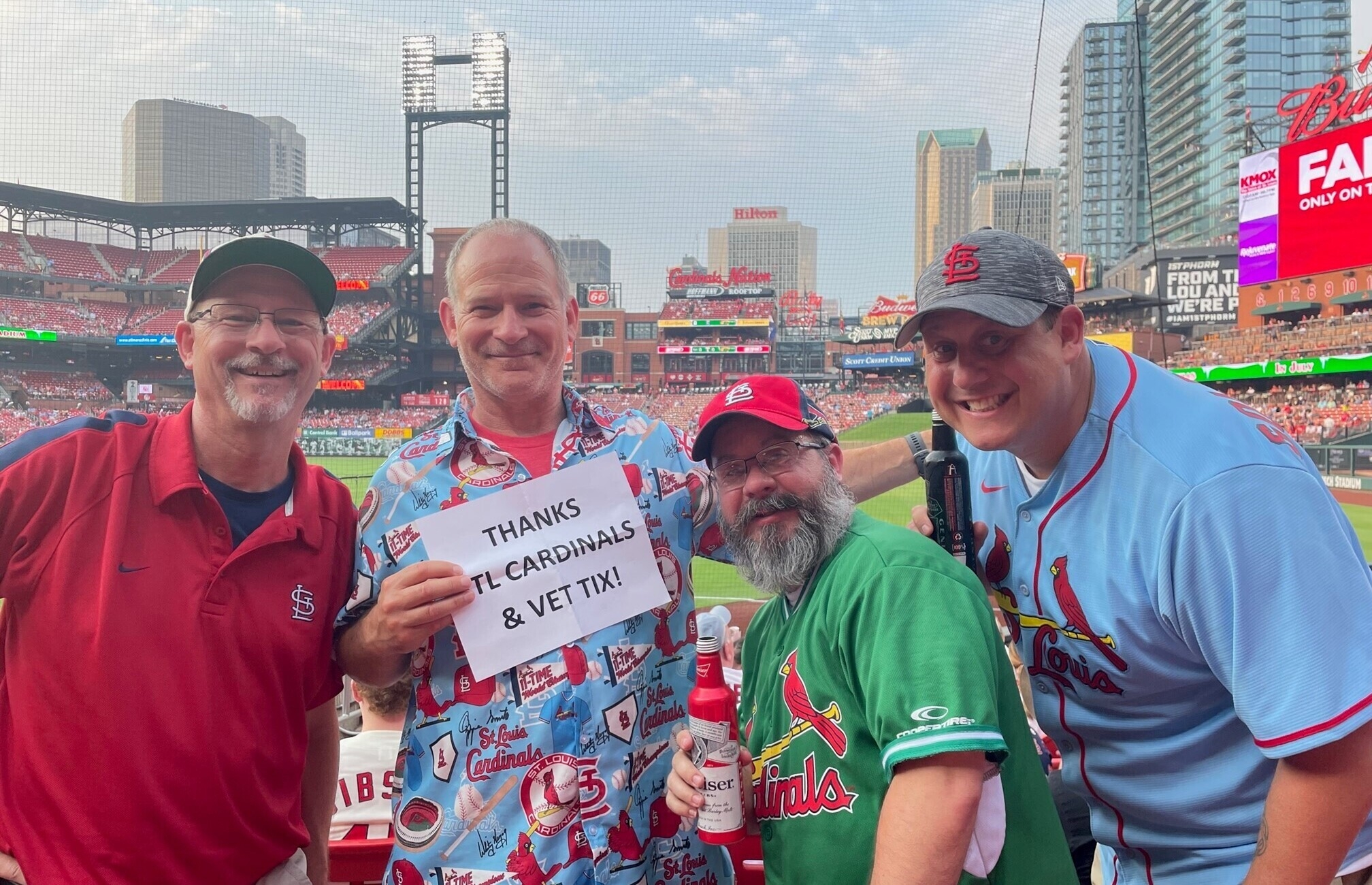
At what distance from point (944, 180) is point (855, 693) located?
10.9 m

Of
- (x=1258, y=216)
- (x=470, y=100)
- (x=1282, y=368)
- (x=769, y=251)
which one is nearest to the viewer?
(x=470, y=100)

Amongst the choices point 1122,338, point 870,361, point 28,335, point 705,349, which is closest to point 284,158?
point 1122,338

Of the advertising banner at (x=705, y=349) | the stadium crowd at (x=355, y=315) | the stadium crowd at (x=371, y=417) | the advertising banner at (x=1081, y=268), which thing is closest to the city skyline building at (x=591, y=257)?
the stadium crowd at (x=371, y=417)

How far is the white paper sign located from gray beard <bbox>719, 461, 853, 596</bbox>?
353 mm

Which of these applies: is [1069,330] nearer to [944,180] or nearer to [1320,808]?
[1320,808]

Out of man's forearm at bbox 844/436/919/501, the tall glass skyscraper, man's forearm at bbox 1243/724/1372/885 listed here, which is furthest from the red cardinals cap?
the tall glass skyscraper

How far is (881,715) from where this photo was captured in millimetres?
1225

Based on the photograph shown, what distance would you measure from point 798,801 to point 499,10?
25.6 ft

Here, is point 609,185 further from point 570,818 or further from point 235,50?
point 570,818

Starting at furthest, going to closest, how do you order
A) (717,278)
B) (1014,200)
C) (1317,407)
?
(717,278) < (1317,407) < (1014,200)

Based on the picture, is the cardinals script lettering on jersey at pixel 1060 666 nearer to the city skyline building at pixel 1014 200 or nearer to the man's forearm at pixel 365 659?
the man's forearm at pixel 365 659

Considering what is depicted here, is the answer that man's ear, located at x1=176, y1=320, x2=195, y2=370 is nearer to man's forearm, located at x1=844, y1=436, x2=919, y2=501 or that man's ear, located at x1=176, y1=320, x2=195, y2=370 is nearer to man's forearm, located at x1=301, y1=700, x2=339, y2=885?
man's forearm, located at x1=301, y1=700, x2=339, y2=885

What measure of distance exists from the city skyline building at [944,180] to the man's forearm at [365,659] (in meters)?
7.79

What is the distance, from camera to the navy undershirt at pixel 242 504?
1.82 metres
